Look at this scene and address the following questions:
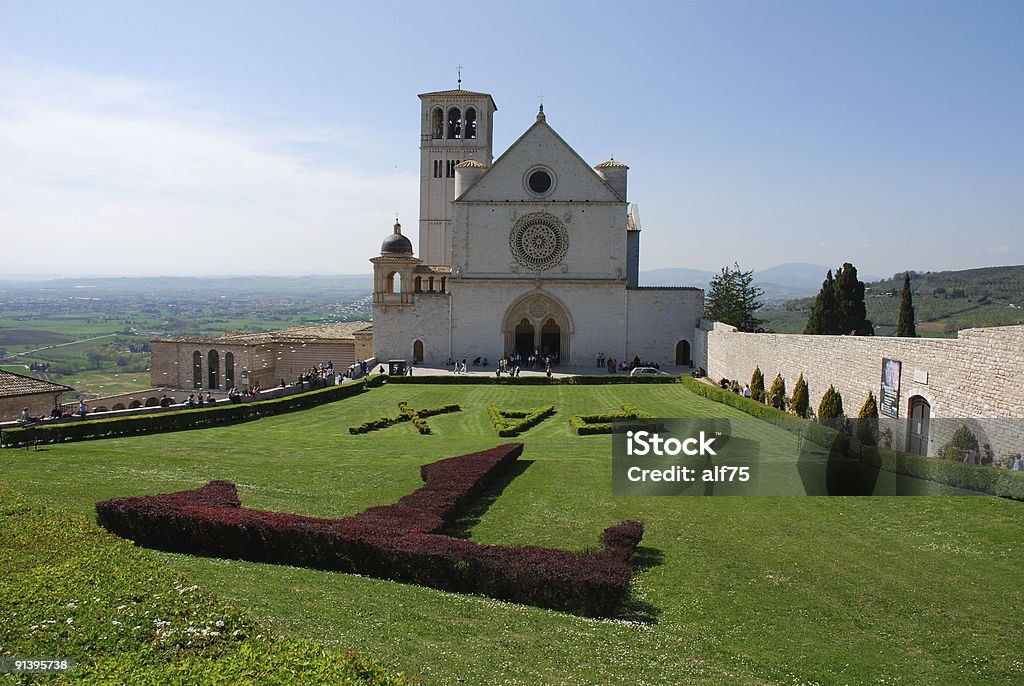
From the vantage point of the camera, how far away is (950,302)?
93.9 meters

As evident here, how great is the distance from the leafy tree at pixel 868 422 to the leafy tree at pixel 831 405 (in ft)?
4.10

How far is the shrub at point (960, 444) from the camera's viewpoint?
52.6 ft

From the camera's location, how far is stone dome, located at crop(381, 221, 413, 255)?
152 feet

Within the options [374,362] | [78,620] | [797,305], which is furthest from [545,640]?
[797,305]

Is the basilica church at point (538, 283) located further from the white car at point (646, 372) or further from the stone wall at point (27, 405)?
the stone wall at point (27, 405)

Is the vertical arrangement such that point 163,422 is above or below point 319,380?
below

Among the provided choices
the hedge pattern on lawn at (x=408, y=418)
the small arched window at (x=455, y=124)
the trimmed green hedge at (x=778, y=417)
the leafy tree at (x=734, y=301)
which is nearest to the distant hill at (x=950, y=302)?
the leafy tree at (x=734, y=301)

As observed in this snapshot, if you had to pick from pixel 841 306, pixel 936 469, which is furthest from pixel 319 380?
pixel 841 306

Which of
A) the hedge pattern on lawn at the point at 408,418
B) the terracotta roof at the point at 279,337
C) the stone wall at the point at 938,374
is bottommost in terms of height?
the hedge pattern on lawn at the point at 408,418

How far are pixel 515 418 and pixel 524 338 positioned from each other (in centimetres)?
1923

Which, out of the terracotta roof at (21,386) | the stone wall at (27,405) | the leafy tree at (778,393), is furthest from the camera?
the terracotta roof at (21,386)

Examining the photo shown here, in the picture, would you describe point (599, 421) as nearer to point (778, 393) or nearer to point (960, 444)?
point (778, 393)

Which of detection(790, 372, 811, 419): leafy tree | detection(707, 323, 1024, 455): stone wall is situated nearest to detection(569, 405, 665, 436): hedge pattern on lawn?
detection(790, 372, 811, 419): leafy tree

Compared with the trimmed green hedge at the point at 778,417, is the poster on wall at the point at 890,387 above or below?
above
